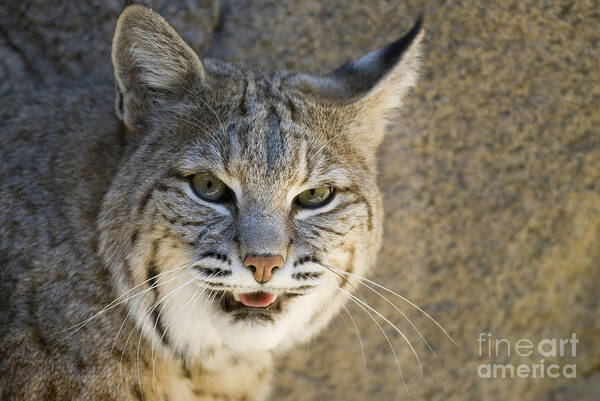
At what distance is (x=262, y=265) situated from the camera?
2.48 meters

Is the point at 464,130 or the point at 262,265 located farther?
the point at 464,130

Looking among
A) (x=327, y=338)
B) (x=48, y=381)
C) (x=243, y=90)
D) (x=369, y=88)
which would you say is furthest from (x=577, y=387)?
(x=48, y=381)

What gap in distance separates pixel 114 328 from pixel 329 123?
122 cm

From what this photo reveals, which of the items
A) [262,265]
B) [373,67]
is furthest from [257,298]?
[373,67]

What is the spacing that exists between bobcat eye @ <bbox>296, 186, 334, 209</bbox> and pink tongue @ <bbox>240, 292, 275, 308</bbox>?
1.28 ft

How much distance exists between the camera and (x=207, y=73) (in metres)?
3.04

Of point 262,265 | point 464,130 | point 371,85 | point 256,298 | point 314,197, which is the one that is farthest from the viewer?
point 464,130

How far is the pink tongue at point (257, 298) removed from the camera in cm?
269

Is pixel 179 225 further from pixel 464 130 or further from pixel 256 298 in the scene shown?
pixel 464 130

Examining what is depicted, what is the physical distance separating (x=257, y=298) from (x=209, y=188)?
0.46m

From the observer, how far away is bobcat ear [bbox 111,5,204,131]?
2.81 metres

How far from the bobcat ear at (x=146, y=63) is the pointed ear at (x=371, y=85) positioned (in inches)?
20.3

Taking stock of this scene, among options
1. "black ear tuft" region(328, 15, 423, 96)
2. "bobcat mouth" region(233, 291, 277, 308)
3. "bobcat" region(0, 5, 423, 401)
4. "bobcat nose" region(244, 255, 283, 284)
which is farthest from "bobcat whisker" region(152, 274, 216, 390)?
"black ear tuft" region(328, 15, 423, 96)

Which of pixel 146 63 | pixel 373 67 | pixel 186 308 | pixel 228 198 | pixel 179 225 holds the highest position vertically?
pixel 373 67
